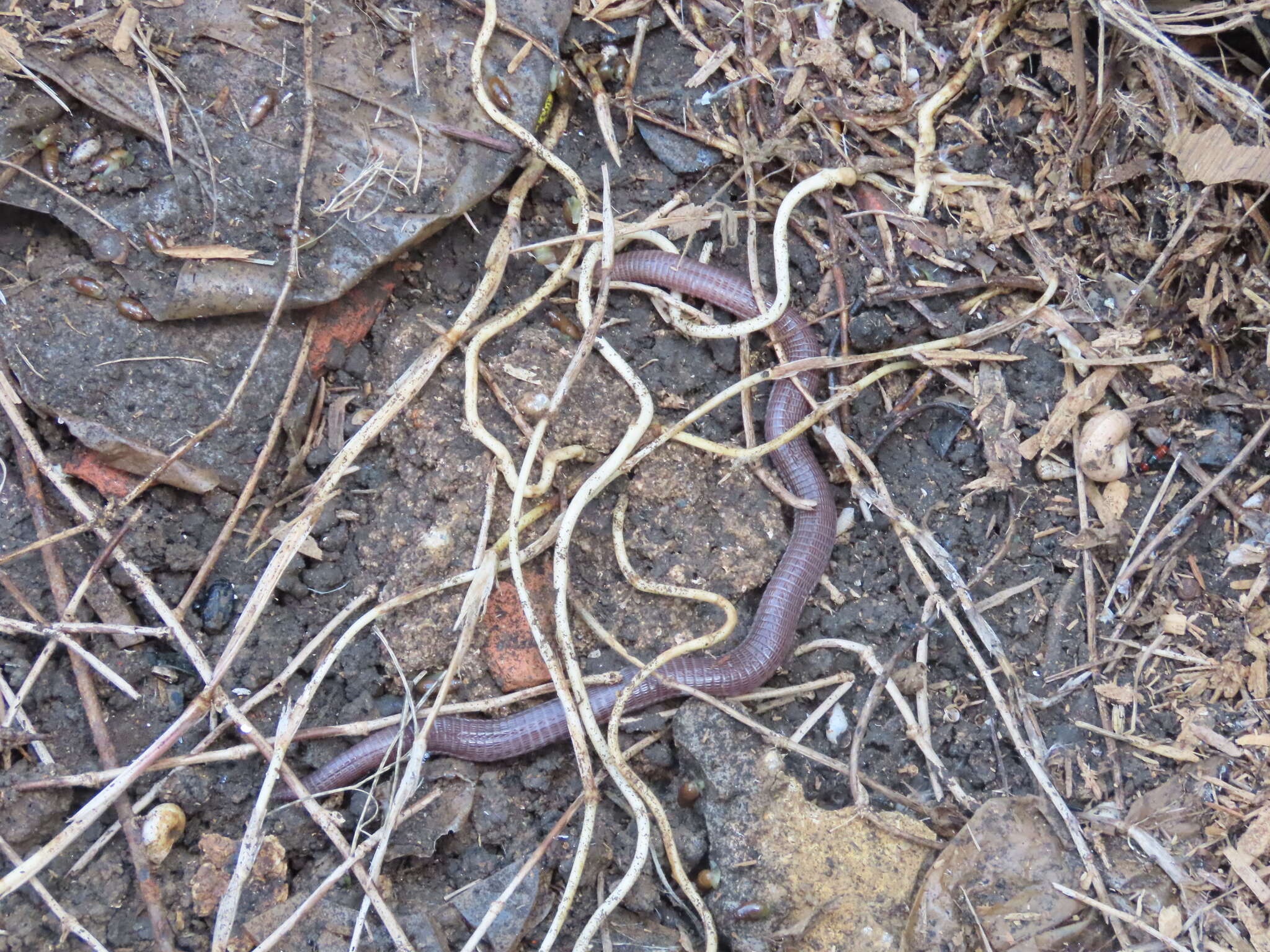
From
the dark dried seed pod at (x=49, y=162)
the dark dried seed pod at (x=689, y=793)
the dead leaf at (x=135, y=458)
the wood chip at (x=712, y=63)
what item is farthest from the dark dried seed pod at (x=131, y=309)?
the dark dried seed pod at (x=689, y=793)

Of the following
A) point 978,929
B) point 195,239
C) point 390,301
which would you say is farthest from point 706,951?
point 195,239

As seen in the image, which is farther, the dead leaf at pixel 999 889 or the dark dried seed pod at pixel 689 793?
the dark dried seed pod at pixel 689 793

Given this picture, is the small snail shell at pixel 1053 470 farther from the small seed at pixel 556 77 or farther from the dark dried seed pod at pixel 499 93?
the dark dried seed pod at pixel 499 93

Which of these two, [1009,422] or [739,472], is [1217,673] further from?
[739,472]

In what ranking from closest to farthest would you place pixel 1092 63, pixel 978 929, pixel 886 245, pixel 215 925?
pixel 215 925, pixel 978 929, pixel 1092 63, pixel 886 245

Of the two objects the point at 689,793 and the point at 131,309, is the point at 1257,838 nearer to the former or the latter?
the point at 689,793

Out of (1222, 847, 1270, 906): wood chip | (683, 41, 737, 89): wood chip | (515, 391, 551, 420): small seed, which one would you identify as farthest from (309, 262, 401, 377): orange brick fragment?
(1222, 847, 1270, 906): wood chip

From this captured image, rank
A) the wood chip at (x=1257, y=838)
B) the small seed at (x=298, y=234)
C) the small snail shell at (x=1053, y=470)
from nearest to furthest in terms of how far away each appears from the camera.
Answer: the wood chip at (x=1257, y=838) < the small seed at (x=298, y=234) < the small snail shell at (x=1053, y=470)
